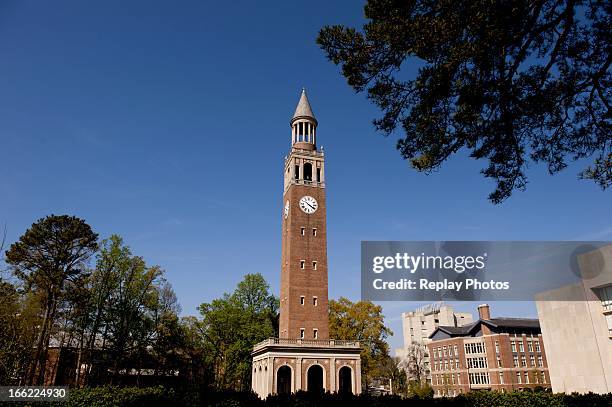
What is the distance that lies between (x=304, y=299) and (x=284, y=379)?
8.11 metres

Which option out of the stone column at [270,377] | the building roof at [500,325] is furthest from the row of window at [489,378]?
the stone column at [270,377]

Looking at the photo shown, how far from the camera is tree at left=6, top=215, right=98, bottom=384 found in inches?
1353

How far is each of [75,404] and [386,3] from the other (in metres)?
22.9

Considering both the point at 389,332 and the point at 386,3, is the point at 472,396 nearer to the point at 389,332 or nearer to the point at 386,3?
the point at 386,3

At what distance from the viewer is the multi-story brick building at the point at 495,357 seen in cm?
6353

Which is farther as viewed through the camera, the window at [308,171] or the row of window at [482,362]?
the row of window at [482,362]

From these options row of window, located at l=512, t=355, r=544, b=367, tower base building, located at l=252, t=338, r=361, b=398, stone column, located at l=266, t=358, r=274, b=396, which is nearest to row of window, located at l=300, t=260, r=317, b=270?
tower base building, located at l=252, t=338, r=361, b=398

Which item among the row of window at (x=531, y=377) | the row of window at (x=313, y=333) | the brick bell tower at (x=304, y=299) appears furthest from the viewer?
the row of window at (x=531, y=377)

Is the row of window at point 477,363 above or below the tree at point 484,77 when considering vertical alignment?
below

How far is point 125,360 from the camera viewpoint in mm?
46031

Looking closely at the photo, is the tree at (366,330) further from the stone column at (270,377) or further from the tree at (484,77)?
the tree at (484,77)

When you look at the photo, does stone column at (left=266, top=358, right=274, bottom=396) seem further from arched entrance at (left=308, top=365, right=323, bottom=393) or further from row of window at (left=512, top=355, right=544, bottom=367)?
row of window at (left=512, top=355, right=544, bottom=367)

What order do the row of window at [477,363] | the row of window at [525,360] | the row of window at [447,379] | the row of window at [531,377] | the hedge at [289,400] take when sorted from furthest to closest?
the row of window at [447,379] < the row of window at [477,363] < the row of window at [525,360] < the row of window at [531,377] < the hedge at [289,400]

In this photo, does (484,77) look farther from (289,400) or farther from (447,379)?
(447,379)
